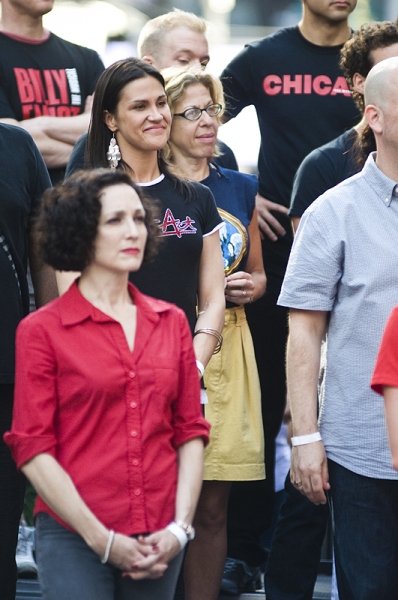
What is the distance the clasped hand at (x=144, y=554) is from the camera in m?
2.61

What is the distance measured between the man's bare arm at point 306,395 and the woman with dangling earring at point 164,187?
1.06 feet

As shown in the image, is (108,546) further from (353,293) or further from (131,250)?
(353,293)

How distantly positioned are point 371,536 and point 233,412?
100 centimetres

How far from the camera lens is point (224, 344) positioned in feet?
13.6

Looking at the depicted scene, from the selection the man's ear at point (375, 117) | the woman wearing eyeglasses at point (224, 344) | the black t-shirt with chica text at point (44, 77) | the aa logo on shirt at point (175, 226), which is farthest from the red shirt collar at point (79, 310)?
the black t-shirt with chica text at point (44, 77)

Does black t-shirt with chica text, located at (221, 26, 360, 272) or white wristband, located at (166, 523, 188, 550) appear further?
black t-shirt with chica text, located at (221, 26, 360, 272)

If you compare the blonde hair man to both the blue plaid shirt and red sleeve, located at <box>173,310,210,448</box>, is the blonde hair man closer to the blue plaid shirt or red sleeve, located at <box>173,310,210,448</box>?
the blue plaid shirt

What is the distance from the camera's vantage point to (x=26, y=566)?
4594 millimetres

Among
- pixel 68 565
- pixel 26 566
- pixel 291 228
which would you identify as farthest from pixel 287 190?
pixel 68 565

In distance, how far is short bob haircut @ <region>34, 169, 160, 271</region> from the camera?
275 centimetres

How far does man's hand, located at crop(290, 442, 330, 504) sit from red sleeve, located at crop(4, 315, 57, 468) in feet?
3.16

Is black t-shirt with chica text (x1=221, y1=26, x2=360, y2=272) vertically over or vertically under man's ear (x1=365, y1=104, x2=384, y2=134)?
over

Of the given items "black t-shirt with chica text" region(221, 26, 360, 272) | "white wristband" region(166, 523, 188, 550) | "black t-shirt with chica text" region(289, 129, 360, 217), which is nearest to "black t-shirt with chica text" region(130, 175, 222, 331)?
"black t-shirt with chica text" region(289, 129, 360, 217)

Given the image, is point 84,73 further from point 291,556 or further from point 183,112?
point 291,556
